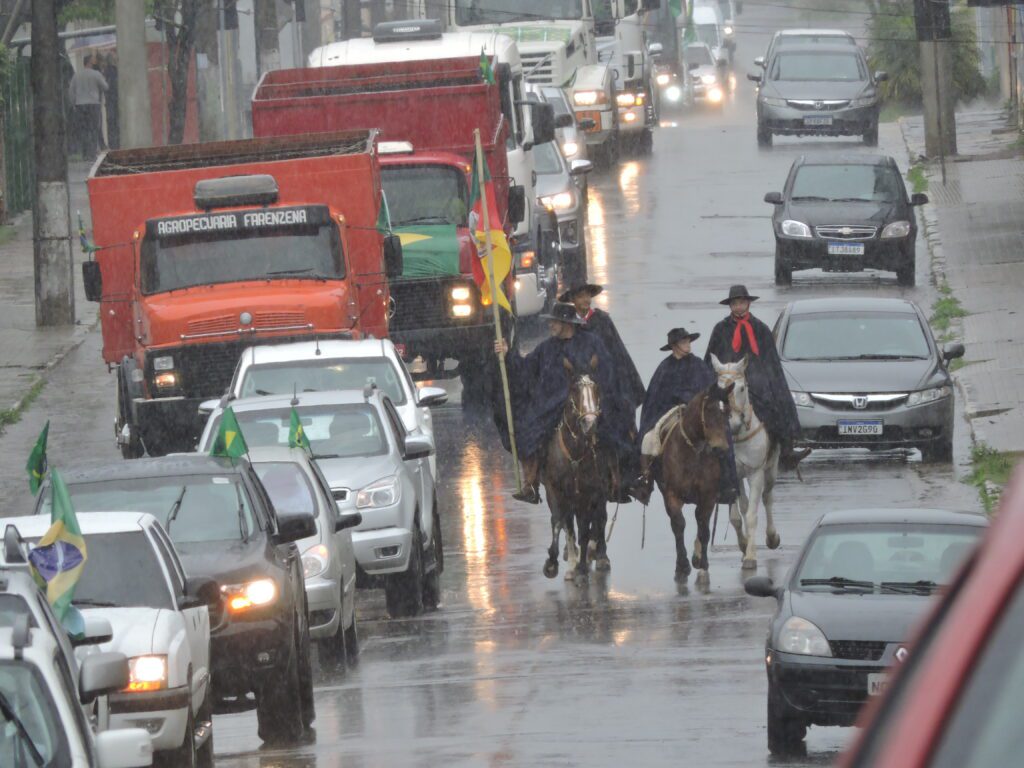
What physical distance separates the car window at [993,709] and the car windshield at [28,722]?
15.8 feet

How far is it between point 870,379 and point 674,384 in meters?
5.32

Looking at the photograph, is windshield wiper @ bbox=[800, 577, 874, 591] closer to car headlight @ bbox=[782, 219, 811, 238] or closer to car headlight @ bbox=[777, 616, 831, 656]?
car headlight @ bbox=[777, 616, 831, 656]

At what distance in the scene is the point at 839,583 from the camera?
38.2 feet

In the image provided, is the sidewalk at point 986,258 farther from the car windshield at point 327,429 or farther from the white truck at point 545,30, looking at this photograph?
the car windshield at point 327,429

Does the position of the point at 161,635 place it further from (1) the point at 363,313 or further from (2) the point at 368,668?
(1) the point at 363,313

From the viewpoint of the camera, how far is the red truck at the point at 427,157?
23469 mm

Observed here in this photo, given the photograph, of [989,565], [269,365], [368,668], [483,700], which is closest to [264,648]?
[483,700]

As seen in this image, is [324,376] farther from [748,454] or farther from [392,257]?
[748,454]

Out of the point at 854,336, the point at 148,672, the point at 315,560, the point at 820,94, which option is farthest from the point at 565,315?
the point at 820,94

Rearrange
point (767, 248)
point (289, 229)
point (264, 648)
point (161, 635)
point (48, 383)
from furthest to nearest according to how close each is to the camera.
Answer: point (767, 248) → point (48, 383) → point (289, 229) → point (264, 648) → point (161, 635)

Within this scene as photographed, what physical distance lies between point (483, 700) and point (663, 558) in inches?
240

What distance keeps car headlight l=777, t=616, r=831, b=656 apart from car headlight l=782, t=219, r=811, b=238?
2122 centimetres

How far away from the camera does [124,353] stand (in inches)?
845

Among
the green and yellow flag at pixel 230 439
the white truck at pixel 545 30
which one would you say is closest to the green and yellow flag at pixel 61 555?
the green and yellow flag at pixel 230 439
